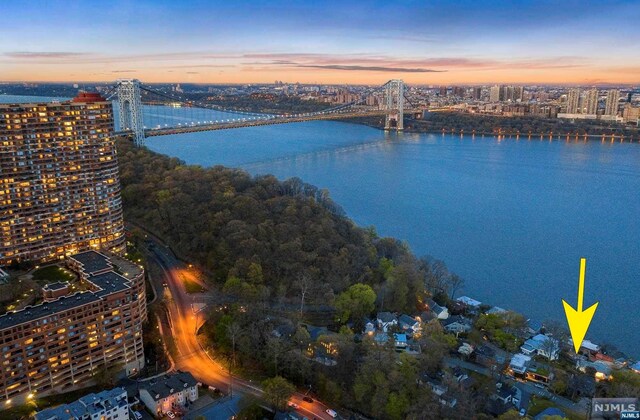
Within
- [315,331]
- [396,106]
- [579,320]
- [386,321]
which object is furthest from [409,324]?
[396,106]

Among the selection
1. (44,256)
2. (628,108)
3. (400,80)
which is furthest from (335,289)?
(628,108)

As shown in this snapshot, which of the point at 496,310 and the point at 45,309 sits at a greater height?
the point at 45,309

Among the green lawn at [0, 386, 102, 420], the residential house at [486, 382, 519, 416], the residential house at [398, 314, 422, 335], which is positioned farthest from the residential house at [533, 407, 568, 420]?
the green lawn at [0, 386, 102, 420]

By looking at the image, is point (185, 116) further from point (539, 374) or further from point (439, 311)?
point (539, 374)

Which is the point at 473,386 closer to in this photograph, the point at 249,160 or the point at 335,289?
the point at 335,289

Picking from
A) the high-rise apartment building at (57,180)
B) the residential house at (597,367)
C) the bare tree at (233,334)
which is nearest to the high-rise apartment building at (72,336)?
the bare tree at (233,334)

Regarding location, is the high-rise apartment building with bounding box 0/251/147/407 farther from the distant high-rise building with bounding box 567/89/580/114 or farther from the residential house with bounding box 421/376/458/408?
the distant high-rise building with bounding box 567/89/580/114
